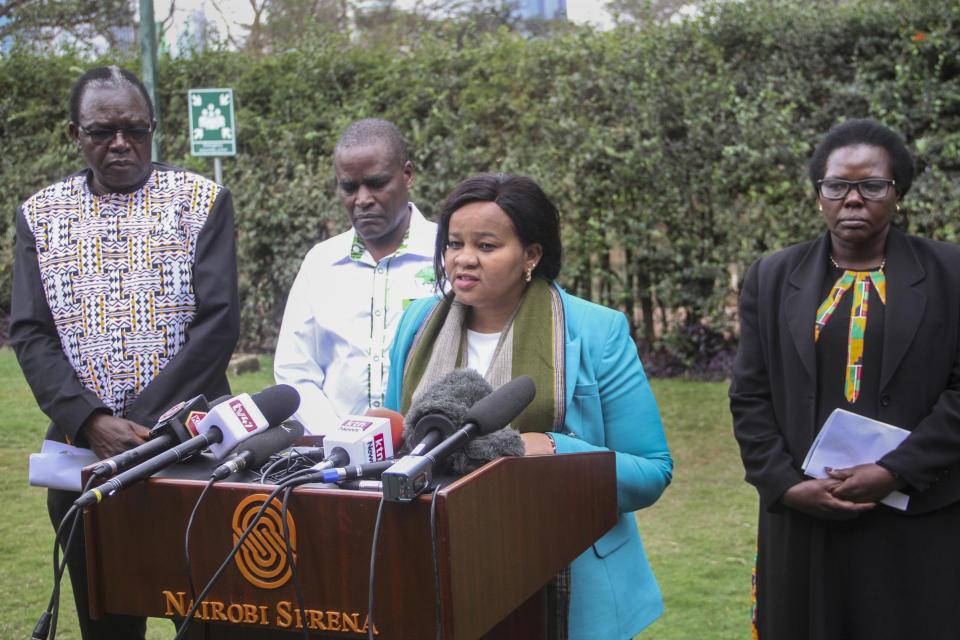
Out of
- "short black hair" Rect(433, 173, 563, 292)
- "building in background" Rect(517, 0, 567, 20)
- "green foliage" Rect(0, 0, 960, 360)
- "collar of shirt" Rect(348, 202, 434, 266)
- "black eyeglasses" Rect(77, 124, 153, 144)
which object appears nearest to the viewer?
"short black hair" Rect(433, 173, 563, 292)

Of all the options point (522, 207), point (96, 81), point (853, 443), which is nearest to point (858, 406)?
point (853, 443)

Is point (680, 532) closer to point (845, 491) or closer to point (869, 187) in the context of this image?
point (845, 491)

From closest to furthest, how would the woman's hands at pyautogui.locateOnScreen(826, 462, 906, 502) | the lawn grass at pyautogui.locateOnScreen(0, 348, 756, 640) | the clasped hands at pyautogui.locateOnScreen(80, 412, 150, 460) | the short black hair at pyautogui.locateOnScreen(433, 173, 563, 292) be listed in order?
the short black hair at pyautogui.locateOnScreen(433, 173, 563, 292) < the woman's hands at pyautogui.locateOnScreen(826, 462, 906, 502) < the clasped hands at pyautogui.locateOnScreen(80, 412, 150, 460) < the lawn grass at pyautogui.locateOnScreen(0, 348, 756, 640)

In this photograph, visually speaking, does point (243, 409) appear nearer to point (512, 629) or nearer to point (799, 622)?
point (512, 629)

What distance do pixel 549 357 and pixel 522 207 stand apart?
45cm

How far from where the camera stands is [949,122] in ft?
27.3

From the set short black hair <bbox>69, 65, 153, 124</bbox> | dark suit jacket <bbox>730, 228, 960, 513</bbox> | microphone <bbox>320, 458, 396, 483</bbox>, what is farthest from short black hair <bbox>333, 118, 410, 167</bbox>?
microphone <bbox>320, 458, 396, 483</bbox>

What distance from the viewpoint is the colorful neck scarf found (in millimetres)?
3164

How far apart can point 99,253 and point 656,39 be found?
7.24 m

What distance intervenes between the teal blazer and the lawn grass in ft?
6.81

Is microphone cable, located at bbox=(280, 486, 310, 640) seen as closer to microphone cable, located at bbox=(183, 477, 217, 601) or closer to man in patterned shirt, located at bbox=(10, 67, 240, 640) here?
microphone cable, located at bbox=(183, 477, 217, 601)

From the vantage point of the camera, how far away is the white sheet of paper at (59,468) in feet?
10.4

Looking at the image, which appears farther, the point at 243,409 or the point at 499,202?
the point at 499,202

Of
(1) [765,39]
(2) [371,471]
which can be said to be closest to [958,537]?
(2) [371,471]
